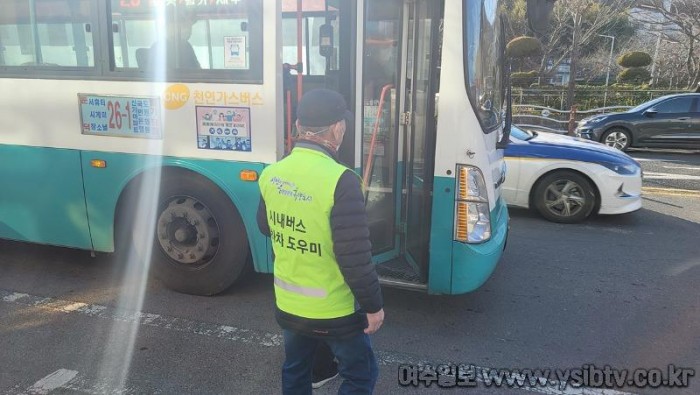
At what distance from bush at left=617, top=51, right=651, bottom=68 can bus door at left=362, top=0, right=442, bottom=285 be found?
2794 cm

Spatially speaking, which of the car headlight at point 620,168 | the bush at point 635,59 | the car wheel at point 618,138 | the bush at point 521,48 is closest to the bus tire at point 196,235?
the bush at point 521,48

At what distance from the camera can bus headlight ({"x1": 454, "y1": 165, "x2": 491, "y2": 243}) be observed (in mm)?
3539

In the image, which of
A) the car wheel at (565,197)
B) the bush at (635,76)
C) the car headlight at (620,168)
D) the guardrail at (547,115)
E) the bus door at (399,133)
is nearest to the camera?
the bus door at (399,133)

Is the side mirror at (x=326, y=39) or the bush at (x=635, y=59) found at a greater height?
the bush at (x=635, y=59)

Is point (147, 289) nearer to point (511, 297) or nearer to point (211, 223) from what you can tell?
point (211, 223)

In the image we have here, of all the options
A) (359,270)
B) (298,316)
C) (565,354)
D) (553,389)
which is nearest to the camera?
(359,270)

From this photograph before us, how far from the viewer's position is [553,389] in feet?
10.5

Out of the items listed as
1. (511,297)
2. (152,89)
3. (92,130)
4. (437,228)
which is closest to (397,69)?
(437,228)

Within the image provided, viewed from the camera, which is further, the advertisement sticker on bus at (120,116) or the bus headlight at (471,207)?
the advertisement sticker on bus at (120,116)

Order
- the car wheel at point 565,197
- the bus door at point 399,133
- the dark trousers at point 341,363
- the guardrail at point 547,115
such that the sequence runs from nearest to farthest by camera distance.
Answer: the dark trousers at point 341,363, the bus door at point 399,133, the car wheel at point 565,197, the guardrail at point 547,115

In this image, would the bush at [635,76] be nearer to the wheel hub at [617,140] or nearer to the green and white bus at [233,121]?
the wheel hub at [617,140]

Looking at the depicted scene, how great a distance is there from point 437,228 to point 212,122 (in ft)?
5.86

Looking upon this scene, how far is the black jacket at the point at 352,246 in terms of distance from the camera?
207 cm

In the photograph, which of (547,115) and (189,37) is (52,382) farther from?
(547,115)
